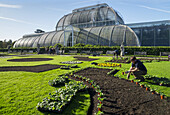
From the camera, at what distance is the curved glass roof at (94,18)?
5106 centimetres

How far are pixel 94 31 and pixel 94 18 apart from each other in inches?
486

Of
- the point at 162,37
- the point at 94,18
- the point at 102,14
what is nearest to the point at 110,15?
the point at 102,14

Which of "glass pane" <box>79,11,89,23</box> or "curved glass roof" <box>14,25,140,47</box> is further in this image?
"glass pane" <box>79,11,89,23</box>

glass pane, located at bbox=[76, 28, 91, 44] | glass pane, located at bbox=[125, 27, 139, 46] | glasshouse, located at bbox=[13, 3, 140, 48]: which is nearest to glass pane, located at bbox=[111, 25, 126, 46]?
glasshouse, located at bbox=[13, 3, 140, 48]

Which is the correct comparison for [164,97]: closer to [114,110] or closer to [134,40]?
[114,110]

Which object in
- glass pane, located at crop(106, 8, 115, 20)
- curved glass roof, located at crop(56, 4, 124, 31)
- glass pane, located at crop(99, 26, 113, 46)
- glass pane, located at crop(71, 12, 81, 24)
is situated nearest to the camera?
glass pane, located at crop(99, 26, 113, 46)

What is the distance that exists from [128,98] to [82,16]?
58714 millimetres

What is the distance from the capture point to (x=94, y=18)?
54.0 m

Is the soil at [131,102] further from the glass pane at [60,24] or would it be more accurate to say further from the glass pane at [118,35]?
the glass pane at [60,24]

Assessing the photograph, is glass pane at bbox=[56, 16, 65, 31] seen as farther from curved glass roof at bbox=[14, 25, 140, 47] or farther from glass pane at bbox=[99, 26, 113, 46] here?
glass pane at bbox=[99, 26, 113, 46]

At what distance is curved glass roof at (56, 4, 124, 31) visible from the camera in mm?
51062

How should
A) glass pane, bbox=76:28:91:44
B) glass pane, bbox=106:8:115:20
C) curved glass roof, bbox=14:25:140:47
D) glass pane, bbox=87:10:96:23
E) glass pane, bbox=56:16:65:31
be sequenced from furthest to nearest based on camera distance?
glass pane, bbox=56:16:65:31 → glass pane, bbox=87:10:96:23 → glass pane, bbox=106:8:115:20 → glass pane, bbox=76:28:91:44 → curved glass roof, bbox=14:25:140:47

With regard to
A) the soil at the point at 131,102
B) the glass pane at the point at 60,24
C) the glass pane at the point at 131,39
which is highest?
the glass pane at the point at 60,24

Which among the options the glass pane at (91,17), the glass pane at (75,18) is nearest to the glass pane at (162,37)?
the glass pane at (91,17)
